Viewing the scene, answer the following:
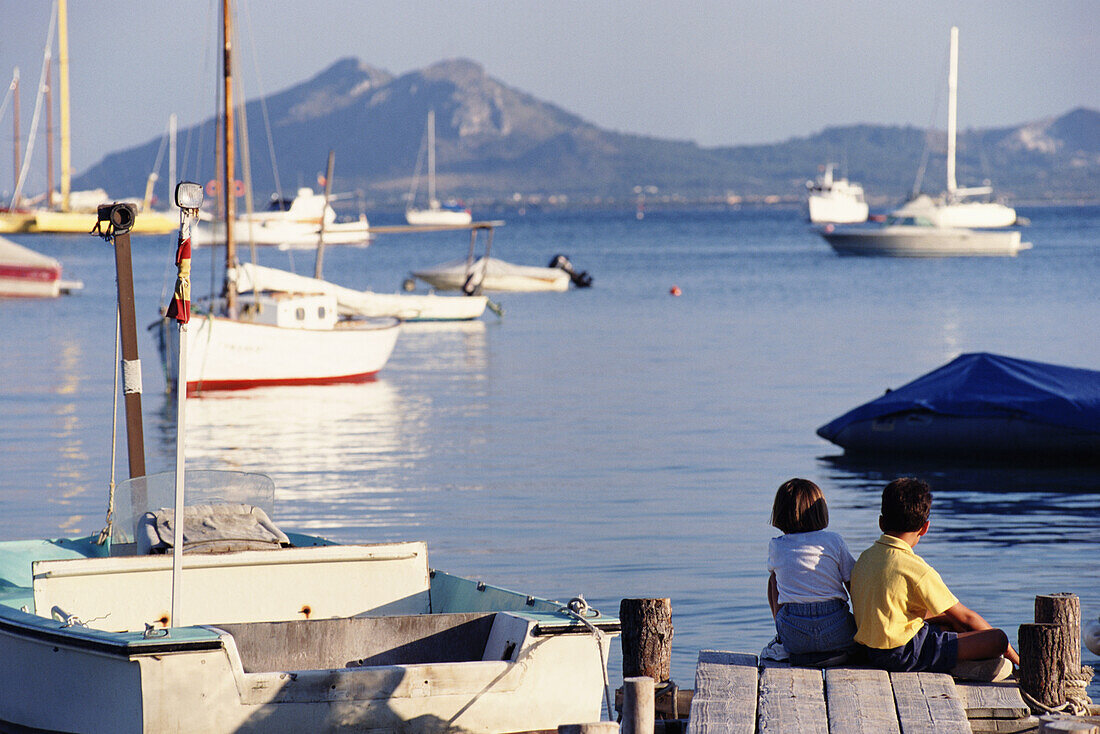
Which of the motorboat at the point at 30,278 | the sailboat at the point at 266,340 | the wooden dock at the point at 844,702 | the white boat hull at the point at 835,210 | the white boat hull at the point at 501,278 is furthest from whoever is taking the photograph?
the white boat hull at the point at 835,210

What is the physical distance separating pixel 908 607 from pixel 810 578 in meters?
0.44

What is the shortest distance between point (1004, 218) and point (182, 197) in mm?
100801

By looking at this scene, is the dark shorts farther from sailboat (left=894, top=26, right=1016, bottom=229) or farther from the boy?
sailboat (left=894, top=26, right=1016, bottom=229)

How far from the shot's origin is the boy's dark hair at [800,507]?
6676mm

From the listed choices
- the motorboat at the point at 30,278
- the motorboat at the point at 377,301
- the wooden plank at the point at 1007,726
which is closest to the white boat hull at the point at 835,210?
the motorboat at the point at 30,278

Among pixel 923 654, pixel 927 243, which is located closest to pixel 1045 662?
pixel 923 654

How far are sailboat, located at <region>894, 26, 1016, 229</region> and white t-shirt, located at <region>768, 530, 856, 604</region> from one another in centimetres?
7815

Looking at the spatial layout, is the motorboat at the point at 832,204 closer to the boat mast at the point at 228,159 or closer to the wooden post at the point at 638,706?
the boat mast at the point at 228,159

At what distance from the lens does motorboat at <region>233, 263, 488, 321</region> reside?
3350 cm

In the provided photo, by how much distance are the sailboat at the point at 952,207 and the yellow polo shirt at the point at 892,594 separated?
256ft

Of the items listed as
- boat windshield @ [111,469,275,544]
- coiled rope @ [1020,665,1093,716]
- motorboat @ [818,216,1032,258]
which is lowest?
coiled rope @ [1020,665,1093,716]

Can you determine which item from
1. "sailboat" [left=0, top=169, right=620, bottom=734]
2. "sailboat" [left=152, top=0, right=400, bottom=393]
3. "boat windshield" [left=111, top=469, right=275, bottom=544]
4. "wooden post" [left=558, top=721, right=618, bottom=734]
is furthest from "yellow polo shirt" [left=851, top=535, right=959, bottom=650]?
"sailboat" [left=152, top=0, right=400, bottom=393]

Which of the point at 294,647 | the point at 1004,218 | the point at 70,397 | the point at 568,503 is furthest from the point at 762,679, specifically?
the point at 1004,218

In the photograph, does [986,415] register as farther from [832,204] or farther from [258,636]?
[832,204]
